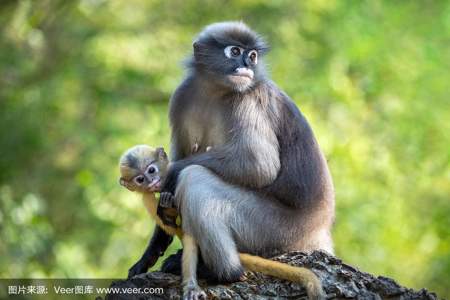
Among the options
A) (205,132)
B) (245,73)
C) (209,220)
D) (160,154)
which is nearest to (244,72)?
(245,73)

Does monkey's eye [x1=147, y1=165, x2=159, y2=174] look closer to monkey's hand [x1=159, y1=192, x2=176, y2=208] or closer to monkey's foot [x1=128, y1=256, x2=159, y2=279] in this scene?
monkey's hand [x1=159, y1=192, x2=176, y2=208]

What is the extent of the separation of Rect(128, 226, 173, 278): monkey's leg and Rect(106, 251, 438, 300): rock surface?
948 millimetres

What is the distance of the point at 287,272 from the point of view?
616 cm

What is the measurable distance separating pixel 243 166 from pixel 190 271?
0.99 m

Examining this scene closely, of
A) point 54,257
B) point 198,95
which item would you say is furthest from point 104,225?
point 198,95

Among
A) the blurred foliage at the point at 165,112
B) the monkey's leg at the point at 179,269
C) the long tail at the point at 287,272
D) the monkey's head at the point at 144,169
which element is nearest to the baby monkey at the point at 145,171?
the monkey's head at the point at 144,169

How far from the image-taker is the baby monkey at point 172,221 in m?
6.10

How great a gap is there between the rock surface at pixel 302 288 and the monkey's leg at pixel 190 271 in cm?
8

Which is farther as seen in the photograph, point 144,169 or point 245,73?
point 245,73

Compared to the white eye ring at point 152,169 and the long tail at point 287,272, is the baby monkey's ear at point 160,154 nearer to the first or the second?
the white eye ring at point 152,169

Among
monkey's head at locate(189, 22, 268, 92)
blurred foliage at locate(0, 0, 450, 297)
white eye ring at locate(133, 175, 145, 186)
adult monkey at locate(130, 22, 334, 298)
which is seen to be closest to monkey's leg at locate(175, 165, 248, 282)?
adult monkey at locate(130, 22, 334, 298)

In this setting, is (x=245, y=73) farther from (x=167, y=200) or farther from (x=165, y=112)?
(x=165, y=112)

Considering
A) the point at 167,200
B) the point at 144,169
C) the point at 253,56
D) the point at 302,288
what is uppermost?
the point at 253,56

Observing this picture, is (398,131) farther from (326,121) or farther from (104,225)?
(104,225)
